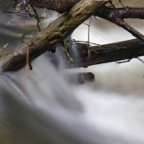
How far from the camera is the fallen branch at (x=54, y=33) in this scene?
65 cm

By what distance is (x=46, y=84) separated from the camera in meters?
1.05

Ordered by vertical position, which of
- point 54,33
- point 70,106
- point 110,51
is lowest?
point 70,106

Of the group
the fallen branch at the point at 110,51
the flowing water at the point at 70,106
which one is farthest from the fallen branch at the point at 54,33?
the fallen branch at the point at 110,51

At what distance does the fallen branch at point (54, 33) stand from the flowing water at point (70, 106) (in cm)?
8

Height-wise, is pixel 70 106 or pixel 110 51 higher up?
pixel 110 51

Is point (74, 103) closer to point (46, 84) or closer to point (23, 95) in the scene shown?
point (46, 84)

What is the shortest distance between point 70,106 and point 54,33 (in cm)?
48

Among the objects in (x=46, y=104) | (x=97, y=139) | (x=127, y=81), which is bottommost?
(x=127, y=81)

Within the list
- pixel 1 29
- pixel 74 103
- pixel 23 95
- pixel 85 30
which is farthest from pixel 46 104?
pixel 85 30

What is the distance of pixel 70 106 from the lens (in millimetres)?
1038

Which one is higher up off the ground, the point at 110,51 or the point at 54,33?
the point at 54,33

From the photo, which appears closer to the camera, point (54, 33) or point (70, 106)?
point (54, 33)

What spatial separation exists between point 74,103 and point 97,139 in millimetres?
343

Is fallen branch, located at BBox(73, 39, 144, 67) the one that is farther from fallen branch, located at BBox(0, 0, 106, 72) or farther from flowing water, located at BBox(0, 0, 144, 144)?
fallen branch, located at BBox(0, 0, 106, 72)
